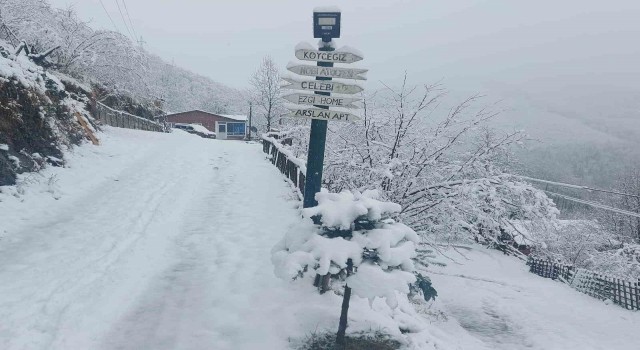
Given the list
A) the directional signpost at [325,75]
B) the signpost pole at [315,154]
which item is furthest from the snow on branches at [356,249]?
the directional signpost at [325,75]

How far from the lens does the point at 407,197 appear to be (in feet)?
27.5

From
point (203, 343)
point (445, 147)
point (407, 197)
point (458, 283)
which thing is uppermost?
point (445, 147)

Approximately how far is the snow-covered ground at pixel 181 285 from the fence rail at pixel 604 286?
0.61m

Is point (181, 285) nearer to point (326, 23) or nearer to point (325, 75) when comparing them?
point (325, 75)

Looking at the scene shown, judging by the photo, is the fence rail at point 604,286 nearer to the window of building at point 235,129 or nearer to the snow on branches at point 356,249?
the snow on branches at point 356,249

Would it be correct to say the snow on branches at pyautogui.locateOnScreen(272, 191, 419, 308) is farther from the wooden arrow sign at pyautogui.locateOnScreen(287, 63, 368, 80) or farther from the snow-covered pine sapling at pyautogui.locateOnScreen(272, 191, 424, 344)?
the wooden arrow sign at pyautogui.locateOnScreen(287, 63, 368, 80)

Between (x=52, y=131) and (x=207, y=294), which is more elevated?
(x=52, y=131)

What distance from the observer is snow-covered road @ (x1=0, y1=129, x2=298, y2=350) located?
406cm

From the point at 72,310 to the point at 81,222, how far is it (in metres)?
3.45

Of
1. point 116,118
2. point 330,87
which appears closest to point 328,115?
point 330,87

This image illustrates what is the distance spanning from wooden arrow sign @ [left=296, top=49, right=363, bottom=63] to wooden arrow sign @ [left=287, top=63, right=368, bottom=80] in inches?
4.5

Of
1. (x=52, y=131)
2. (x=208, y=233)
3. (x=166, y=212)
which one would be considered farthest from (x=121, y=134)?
(x=208, y=233)

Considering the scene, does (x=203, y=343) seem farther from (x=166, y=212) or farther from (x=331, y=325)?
(x=166, y=212)

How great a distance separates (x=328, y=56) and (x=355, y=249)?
8.71ft
